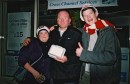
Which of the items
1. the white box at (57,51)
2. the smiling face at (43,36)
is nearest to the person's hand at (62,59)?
the white box at (57,51)

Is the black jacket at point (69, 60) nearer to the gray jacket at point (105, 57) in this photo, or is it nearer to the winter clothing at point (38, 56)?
the winter clothing at point (38, 56)

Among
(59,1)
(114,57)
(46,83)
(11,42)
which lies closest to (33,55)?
(46,83)

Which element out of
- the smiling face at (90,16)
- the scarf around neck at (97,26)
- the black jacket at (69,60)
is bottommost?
the black jacket at (69,60)

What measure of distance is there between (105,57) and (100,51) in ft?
0.39

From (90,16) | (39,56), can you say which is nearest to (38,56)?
(39,56)

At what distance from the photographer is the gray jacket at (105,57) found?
10.7 feet

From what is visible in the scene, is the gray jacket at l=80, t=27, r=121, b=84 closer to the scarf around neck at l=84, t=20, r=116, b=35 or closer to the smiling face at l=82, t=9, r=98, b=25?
the scarf around neck at l=84, t=20, r=116, b=35

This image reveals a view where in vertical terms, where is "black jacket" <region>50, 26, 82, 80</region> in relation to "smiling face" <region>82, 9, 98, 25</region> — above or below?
below

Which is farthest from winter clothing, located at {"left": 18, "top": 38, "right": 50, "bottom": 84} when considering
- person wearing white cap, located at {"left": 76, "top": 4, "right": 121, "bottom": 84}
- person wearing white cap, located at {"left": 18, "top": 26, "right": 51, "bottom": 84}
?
person wearing white cap, located at {"left": 76, "top": 4, "right": 121, "bottom": 84}

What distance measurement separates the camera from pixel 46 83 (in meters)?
4.21

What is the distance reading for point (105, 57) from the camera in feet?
10.7

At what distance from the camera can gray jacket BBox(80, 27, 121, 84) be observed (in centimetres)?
325

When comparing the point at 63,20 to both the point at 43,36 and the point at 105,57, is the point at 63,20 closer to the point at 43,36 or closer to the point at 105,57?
the point at 43,36

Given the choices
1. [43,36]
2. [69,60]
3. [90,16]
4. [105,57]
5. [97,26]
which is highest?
[90,16]
